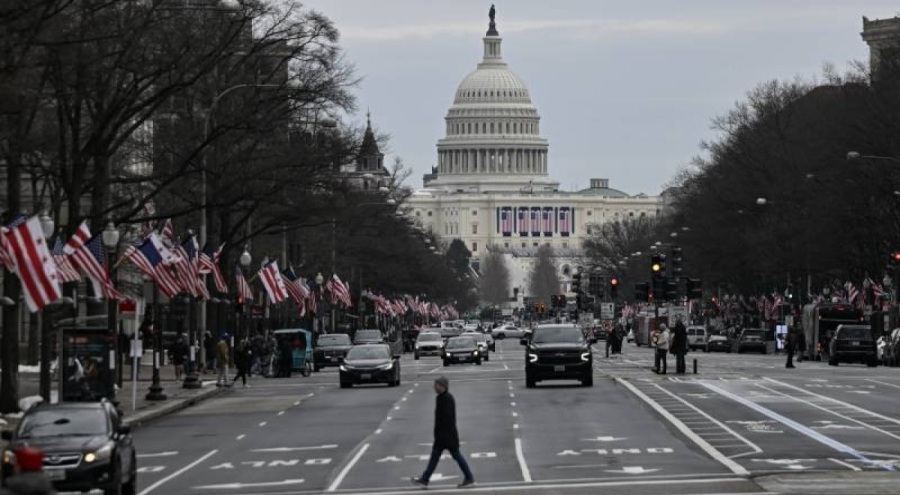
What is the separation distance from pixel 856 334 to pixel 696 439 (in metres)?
48.1

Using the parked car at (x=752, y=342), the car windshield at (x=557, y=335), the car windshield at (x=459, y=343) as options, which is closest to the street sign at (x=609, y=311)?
the parked car at (x=752, y=342)

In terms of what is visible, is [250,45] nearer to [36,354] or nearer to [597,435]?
[36,354]

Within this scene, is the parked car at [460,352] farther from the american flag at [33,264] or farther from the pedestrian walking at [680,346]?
the american flag at [33,264]

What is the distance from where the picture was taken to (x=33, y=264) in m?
38.3

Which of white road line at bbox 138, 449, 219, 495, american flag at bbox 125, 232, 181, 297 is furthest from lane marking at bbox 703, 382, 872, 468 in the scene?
american flag at bbox 125, 232, 181, 297

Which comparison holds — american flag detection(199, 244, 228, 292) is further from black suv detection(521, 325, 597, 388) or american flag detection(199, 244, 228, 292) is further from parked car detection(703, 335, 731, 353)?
parked car detection(703, 335, 731, 353)

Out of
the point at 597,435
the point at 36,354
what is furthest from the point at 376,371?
the point at 597,435

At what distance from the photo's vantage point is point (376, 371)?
212ft

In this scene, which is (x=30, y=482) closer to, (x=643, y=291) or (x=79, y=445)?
(x=79, y=445)

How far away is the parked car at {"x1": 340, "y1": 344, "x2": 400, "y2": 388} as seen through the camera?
64.8 metres

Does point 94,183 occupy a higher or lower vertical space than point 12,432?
higher

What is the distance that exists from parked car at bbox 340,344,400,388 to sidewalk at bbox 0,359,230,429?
3.52 metres

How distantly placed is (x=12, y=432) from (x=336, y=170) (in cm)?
4893

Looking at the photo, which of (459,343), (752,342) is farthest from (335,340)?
(752,342)
